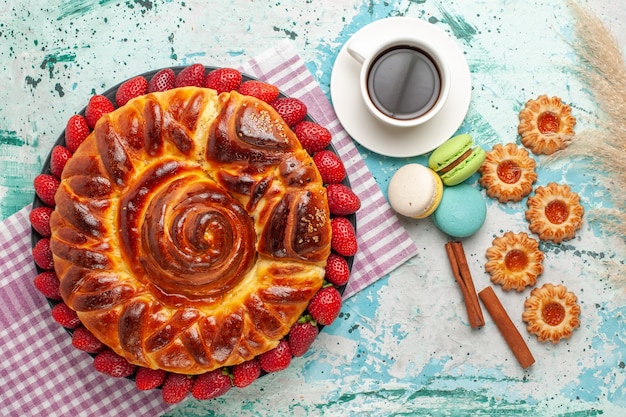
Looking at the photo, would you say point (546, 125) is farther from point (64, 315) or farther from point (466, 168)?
point (64, 315)

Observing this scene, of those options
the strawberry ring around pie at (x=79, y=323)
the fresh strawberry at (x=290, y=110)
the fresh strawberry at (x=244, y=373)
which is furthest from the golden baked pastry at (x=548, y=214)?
the fresh strawberry at (x=244, y=373)

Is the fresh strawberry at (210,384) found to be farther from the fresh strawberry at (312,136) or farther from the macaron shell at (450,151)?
the macaron shell at (450,151)

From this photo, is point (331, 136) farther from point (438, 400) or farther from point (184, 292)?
point (438, 400)

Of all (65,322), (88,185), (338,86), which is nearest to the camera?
(88,185)

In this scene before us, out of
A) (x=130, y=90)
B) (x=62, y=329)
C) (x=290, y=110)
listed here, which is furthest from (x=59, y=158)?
(x=290, y=110)

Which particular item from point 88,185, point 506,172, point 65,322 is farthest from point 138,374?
point 506,172

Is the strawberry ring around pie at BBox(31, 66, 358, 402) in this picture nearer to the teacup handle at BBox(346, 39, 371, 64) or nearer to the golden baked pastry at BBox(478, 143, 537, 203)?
the teacup handle at BBox(346, 39, 371, 64)
